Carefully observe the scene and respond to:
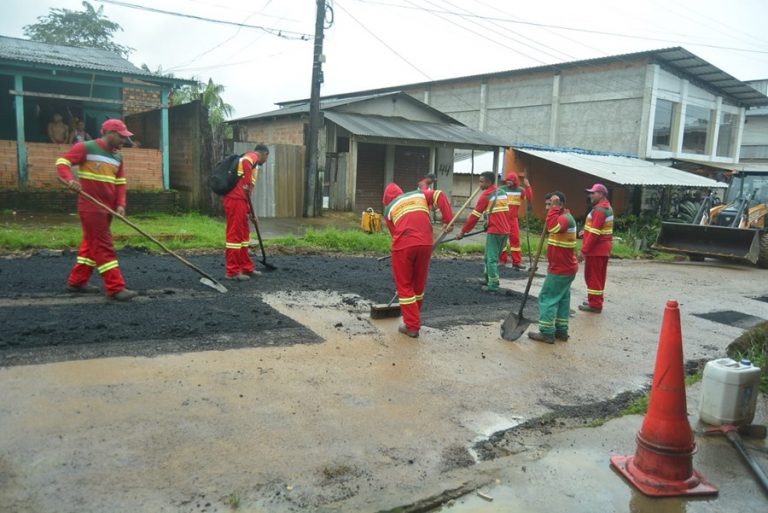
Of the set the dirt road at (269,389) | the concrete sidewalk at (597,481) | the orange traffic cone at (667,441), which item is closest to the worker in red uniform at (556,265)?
the dirt road at (269,389)

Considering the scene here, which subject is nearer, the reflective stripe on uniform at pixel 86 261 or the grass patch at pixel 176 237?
the reflective stripe on uniform at pixel 86 261

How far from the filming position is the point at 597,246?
25.2 ft

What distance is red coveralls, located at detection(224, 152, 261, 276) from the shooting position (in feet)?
24.7

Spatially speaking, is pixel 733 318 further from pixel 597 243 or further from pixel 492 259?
pixel 492 259

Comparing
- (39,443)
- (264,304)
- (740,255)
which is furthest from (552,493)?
(740,255)

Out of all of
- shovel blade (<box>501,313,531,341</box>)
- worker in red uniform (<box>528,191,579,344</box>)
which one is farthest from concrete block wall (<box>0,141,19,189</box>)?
worker in red uniform (<box>528,191,579,344</box>)

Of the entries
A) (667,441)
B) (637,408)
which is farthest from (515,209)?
(667,441)

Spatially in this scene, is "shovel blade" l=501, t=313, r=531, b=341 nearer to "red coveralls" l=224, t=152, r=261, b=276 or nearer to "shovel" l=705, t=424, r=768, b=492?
"shovel" l=705, t=424, r=768, b=492

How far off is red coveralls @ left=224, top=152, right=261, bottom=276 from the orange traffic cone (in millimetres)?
5410

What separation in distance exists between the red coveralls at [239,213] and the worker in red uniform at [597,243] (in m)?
4.36

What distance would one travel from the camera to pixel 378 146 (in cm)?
1975

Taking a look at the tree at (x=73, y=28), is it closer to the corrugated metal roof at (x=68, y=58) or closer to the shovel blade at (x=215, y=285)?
the corrugated metal roof at (x=68, y=58)

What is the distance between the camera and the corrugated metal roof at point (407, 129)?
16.7 meters

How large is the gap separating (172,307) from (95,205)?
129cm
